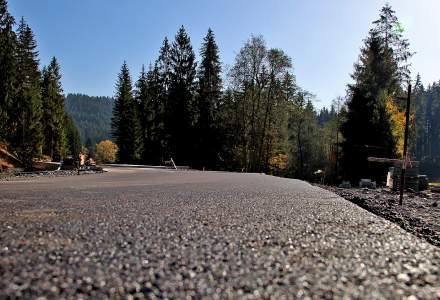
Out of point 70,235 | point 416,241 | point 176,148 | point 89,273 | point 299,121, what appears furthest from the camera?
point 299,121

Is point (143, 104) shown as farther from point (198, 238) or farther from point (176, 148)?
point (198, 238)

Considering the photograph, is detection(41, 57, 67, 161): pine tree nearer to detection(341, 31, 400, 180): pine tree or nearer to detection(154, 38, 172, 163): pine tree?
detection(154, 38, 172, 163): pine tree

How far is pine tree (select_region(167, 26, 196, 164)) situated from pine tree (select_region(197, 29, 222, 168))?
0.96 meters

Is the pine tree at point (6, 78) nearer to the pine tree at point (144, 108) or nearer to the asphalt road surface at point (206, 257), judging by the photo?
the pine tree at point (144, 108)

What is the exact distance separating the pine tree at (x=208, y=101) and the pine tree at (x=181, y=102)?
3.15 feet

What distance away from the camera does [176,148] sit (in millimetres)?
42844

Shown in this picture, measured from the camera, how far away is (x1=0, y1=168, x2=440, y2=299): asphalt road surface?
7.95ft

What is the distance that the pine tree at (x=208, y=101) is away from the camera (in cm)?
4166

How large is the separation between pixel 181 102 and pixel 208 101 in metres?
2.84

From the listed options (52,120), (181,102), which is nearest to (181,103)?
(181,102)

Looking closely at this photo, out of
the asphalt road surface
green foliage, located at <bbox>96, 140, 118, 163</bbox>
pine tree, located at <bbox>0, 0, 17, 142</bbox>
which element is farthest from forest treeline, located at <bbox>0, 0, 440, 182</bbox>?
green foliage, located at <bbox>96, 140, 118, 163</bbox>

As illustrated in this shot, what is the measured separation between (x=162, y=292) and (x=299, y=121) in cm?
4905

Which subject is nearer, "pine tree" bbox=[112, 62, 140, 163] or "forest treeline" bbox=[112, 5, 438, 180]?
"forest treeline" bbox=[112, 5, 438, 180]

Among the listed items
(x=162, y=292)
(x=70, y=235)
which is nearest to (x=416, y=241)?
(x=162, y=292)
